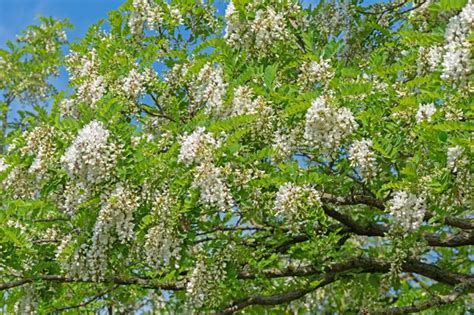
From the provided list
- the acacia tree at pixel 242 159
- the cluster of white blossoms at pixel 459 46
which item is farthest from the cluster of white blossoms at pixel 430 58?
the cluster of white blossoms at pixel 459 46

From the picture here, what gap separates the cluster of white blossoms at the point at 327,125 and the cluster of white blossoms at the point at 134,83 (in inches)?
98.7

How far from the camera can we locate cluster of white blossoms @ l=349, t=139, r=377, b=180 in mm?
5938

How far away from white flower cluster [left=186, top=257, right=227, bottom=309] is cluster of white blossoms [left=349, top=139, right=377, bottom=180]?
179 cm

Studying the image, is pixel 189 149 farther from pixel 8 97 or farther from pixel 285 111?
pixel 8 97

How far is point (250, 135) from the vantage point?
21.8 ft

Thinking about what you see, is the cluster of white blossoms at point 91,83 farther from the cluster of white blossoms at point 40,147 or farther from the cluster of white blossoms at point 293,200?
the cluster of white blossoms at point 293,200

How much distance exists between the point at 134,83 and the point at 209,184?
2272 millimetres

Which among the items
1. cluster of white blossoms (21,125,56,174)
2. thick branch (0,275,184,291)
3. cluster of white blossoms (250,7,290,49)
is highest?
cluster of white blossoms (250,7,290,49)

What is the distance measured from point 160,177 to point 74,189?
981 millimetres

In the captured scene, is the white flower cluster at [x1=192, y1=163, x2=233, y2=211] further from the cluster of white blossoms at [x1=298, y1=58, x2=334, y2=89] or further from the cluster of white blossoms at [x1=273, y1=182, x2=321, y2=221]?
the cluster of white blossoms at [x1=298, y1=58, x2=334, y2=89]

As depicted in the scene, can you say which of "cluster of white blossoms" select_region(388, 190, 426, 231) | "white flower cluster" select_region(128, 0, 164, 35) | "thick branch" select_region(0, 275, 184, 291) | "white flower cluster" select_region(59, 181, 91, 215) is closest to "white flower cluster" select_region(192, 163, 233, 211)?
"white flower cluster" select_region(59, 181, 91, 215)

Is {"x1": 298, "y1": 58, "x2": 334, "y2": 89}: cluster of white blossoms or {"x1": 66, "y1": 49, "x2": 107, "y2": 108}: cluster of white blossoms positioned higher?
{"x1": 66, "y1": 49, "x2": 107, "y2": 108}: cluster of white blossoms

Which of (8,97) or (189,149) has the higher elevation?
(8,97)

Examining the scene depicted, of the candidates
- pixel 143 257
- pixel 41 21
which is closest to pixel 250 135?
pixel 143 257
